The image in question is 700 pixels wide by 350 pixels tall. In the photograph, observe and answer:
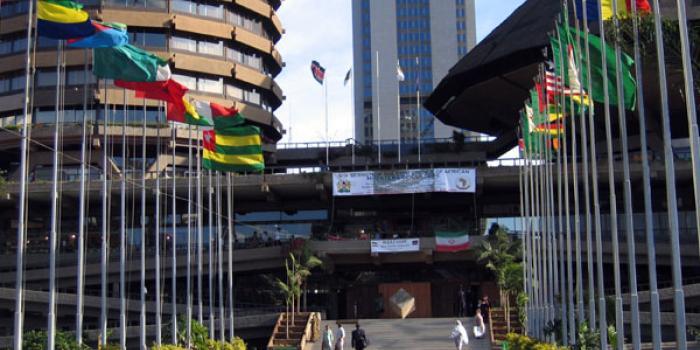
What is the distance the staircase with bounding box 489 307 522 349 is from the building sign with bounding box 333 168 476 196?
1249 centimetres

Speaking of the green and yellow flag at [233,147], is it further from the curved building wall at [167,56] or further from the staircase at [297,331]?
the curved building wall at [167,56]

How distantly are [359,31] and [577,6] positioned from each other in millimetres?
129239

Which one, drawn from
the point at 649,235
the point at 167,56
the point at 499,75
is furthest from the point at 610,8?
the point at 167,56

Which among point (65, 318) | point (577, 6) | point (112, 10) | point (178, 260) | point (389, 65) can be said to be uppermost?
point (389, 65)

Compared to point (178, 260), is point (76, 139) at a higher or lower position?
higher

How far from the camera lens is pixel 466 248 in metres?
57.1

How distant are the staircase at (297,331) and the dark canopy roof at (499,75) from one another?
73.3 feet

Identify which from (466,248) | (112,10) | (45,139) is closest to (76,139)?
(45,139)

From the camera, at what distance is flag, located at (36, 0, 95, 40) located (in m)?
22.4

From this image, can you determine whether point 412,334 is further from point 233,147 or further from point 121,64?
point 121,64

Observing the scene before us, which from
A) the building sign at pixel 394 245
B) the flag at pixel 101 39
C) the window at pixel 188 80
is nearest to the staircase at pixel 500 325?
the building sign at pixel 394 245

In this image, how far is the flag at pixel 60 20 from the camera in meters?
22.4

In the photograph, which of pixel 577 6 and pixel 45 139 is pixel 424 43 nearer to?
pixel 45 139

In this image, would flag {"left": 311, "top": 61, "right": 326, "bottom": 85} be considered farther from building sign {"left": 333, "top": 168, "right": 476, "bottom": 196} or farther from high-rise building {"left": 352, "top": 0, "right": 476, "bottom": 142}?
high-rise building {"left": 352, "top": 0, "right": 476, "bottom": 142}
